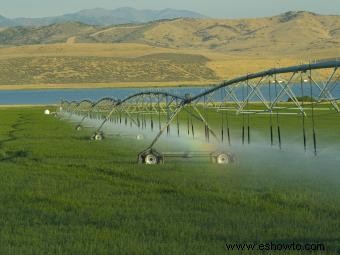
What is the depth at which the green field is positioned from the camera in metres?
12.0

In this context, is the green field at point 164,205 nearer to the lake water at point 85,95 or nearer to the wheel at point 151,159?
the wheel at point 151,159

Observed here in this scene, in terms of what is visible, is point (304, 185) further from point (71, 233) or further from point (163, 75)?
point (163, 75)

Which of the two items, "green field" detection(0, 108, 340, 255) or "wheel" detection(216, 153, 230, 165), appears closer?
"green field" detection(0, 108, 340, 255)

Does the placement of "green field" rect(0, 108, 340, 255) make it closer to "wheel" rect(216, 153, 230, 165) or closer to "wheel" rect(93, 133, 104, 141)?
"wheel" rect(216, 153, 230, 165)

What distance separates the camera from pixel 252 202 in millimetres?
15805

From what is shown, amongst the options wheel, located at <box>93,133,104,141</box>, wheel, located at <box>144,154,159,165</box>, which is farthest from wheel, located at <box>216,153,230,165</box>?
wheel, located at <box>93,133,104,141</box>

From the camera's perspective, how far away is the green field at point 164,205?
11977mm

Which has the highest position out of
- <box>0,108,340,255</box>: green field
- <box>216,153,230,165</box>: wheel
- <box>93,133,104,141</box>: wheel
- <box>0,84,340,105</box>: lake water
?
<box>0,108,340,255</box>: green field

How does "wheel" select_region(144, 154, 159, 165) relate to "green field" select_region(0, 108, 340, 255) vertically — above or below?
below

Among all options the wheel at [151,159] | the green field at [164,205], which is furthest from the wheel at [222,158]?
the wheel at [151,159]

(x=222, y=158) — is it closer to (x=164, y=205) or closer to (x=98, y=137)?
(x=164, y=205)

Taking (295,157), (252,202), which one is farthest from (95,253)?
(295,157)

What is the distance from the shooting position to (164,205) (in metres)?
15.8

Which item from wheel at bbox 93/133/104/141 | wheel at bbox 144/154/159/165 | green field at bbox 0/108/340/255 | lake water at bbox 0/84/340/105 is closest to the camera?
green field at bbox 0/108/340/255
